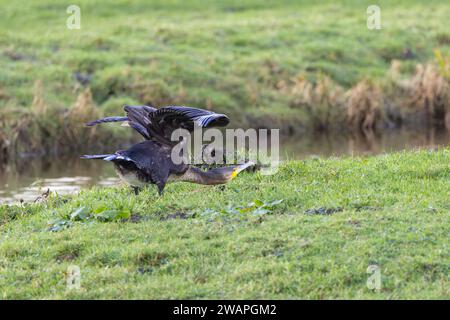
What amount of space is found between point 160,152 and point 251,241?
1.77m

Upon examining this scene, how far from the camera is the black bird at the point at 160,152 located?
839 centimetres

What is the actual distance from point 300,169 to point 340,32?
1496cm

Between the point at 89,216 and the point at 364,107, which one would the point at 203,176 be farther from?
the point at 364,107

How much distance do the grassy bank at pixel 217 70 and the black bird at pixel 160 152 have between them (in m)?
8.49

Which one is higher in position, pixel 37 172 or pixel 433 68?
pixel 433 68

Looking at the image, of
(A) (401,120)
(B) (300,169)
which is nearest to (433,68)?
(A) (401,120)

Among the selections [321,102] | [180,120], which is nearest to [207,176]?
[180,120]

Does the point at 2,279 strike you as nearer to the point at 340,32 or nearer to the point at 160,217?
the point at 160,217

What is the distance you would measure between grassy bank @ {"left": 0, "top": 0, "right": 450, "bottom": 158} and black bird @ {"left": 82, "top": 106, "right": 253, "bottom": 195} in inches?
334

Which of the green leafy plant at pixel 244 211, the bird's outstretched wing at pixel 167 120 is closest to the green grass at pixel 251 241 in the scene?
the green leafy plant at pixel 244 211

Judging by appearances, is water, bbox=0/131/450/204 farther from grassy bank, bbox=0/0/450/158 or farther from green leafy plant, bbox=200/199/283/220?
green leafy plant, bbox=200/199/283/220

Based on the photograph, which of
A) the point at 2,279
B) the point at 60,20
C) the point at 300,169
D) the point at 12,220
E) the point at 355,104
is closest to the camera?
the point at 2,279

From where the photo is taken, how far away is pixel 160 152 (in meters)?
8.73

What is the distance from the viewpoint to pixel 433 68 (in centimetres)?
1972
